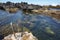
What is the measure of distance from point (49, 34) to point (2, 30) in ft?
27.2

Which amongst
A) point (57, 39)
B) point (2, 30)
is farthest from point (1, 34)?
point (57, 39)

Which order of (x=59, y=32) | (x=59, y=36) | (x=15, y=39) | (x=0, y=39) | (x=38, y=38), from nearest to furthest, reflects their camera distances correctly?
(x=15, y=39), (x=0, y=39), (x=38, y=38), (x=59, y=36), (x=59, y=32)

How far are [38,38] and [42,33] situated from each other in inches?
117

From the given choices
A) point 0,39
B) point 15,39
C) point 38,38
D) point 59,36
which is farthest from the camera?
point 59,36

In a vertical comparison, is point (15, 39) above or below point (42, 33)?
above

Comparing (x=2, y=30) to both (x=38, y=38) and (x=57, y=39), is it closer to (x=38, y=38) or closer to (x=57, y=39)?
(x=38, y=38)

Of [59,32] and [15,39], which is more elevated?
[15,39]

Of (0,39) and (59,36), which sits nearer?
(0,39)

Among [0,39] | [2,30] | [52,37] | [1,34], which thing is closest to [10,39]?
[0,39]

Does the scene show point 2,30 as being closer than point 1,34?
No

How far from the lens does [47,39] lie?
68.0ft

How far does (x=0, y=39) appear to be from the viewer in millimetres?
19359

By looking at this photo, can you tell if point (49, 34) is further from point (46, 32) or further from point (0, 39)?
point (0, 39)

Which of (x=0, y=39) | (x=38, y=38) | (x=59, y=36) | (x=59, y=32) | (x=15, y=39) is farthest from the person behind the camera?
(x=59, y=32)
